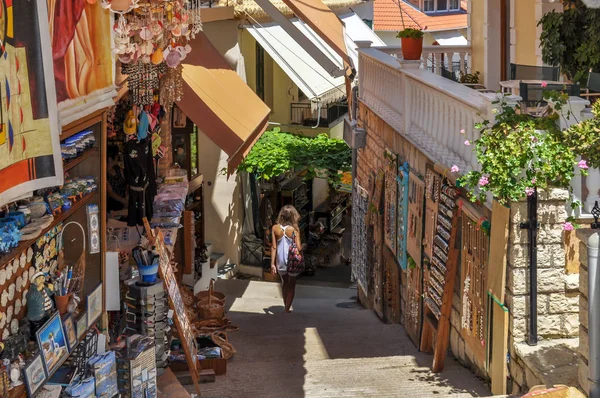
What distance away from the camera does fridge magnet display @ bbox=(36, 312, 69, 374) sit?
618 cm

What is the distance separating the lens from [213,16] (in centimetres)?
1770

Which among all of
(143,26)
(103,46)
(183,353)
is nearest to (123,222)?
(183,353)

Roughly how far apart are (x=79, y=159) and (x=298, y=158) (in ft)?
42.6

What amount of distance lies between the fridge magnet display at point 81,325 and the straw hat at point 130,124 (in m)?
3.01

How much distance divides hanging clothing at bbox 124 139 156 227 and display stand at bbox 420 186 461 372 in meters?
2.97

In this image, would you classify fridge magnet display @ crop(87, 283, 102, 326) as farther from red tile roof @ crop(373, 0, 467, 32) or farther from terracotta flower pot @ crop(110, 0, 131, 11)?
red tile roof @ crop(373, 0, 467, 32)

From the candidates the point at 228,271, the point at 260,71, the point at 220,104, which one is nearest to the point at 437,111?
the point at 220,104

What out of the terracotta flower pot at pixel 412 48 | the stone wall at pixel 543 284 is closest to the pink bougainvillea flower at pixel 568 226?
the stone wall at pixel 543 284

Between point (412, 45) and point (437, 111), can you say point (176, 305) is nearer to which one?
point (437, 111)

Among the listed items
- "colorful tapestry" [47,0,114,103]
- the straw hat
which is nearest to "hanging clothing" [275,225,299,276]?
the straw hat

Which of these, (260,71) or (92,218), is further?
(260,71)

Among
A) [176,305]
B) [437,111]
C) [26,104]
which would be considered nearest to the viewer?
[26,104]

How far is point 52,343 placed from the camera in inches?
250

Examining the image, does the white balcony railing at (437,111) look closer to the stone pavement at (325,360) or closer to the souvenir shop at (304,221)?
the stone pavement at (325,360)
